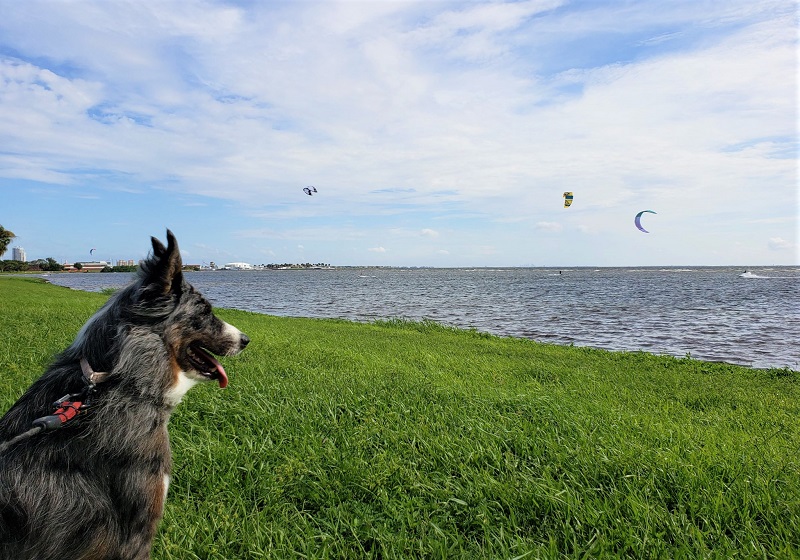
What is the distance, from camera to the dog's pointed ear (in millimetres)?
2449

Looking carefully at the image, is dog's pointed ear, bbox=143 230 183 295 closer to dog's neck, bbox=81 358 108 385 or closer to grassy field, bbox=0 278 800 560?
dog's neck, bbox=81 358 108 385

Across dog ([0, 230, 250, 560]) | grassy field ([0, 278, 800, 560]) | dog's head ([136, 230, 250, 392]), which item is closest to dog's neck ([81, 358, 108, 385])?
dog ([0, 230, 250, 560])

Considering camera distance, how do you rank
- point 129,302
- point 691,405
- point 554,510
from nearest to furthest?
point 129,302, point 554,510, point 691,405

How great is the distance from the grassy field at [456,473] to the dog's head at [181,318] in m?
1.32

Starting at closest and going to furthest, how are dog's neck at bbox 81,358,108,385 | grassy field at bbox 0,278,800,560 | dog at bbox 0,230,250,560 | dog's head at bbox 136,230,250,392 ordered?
dog at bbox 0,230,250,560
dog's neck at bbox 81,358,108,385
dog's head at bbox 136,230,250,392
grassy field at bbox 0,278,800,560

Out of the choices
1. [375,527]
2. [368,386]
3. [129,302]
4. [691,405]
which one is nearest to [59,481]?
[129,302]

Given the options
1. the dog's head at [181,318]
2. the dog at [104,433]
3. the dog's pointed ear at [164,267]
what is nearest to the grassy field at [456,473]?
the dog at [104,433]

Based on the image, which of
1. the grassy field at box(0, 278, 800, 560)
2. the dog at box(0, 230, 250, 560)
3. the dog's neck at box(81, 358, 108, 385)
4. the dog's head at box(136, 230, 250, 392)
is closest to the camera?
the dog at box(0, 230, 250, 560)

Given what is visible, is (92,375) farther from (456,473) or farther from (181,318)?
(456,473)

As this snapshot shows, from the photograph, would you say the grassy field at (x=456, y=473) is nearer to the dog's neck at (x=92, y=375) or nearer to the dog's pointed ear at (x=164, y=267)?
the dog's neck at (x=92, y=375)

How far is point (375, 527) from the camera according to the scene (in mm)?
3406

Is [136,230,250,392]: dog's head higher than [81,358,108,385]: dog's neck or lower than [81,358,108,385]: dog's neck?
higher

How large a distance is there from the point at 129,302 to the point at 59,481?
3.03 ft

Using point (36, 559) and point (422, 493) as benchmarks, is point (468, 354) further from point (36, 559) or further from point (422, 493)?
point (36, 559)
